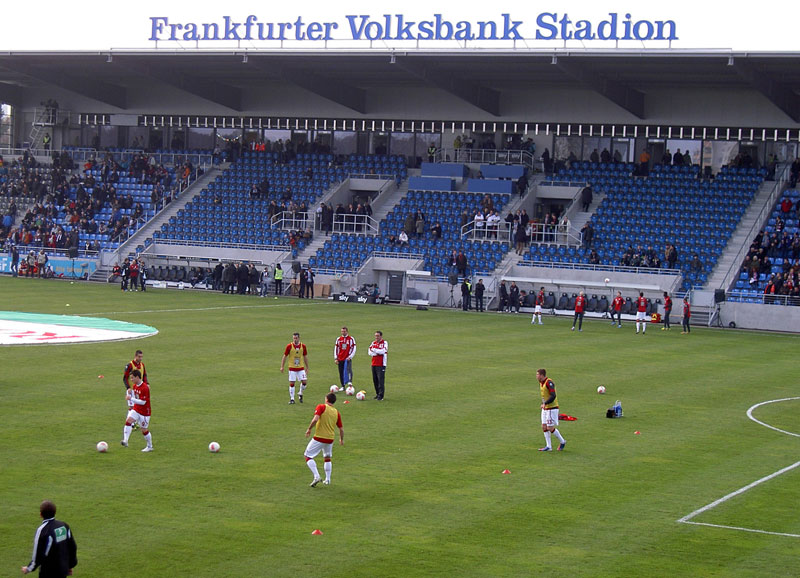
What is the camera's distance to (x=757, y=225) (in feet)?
180

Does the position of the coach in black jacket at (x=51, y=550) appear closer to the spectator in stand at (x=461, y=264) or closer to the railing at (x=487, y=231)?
the spectator in stand at (x=461, y=264)

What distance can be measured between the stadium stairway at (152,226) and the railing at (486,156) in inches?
570

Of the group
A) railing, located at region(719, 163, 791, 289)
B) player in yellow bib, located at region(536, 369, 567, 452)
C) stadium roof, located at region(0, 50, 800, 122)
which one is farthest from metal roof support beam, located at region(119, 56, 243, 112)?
player in yellow bib, located at region(536, 369, 567, 452)

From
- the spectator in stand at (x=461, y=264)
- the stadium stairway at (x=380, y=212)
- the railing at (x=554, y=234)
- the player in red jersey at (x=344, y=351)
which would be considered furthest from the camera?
the stadium stairway at (x=380, y=212)

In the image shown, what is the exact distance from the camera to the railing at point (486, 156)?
64188 millimetres

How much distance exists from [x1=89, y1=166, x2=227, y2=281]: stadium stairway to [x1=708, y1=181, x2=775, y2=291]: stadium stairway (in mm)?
31444

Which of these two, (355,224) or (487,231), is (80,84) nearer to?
(355,224)

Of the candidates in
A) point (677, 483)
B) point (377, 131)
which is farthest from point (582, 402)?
point (377, 131)

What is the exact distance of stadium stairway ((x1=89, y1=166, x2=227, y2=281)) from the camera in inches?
2472

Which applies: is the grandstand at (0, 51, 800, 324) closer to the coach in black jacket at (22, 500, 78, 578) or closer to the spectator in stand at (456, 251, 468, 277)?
the spectator in stand at (456, 251, 468, 277)

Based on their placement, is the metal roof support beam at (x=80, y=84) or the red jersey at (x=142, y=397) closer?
the red jersey at (x=142, y=397)

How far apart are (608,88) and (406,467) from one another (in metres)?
42.8

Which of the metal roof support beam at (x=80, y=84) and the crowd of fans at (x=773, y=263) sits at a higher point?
the metal roof support beam at (x=80, y=84)

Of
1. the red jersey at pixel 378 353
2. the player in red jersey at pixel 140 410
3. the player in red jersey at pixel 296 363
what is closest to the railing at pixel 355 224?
the red jersey at pixel 378 353
